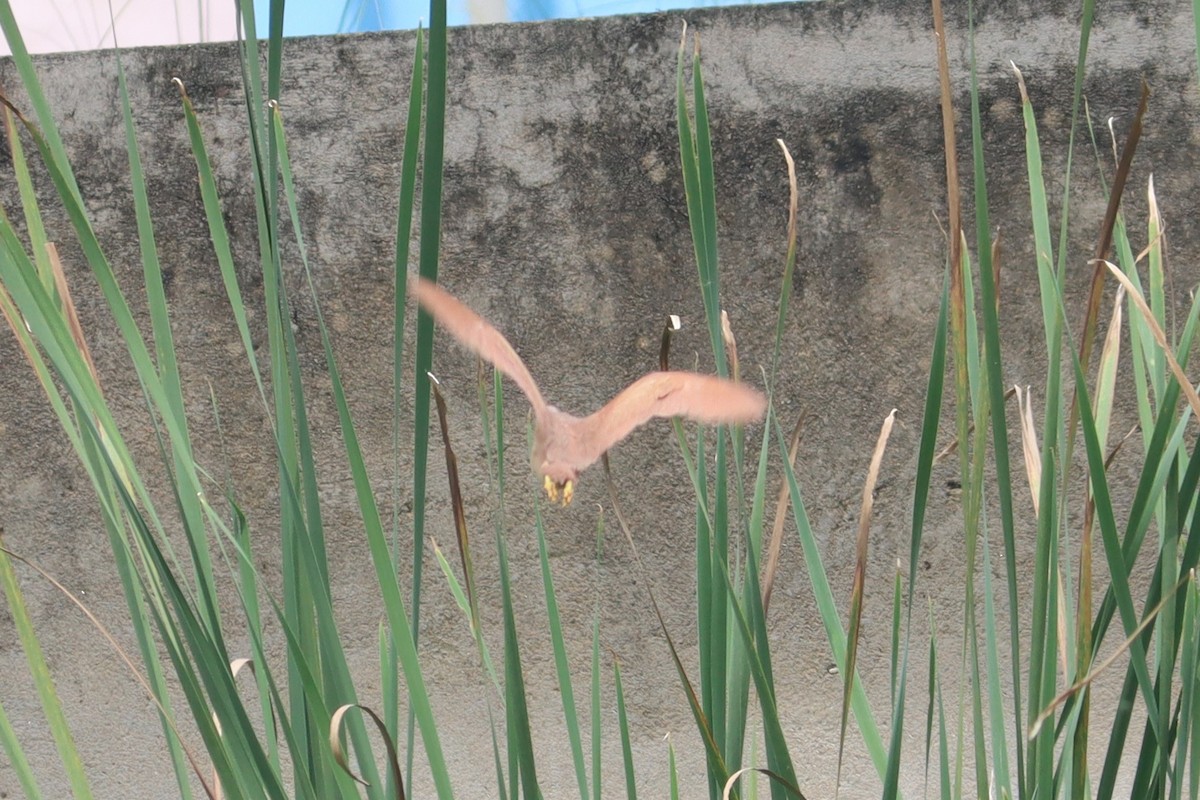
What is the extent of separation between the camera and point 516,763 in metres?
0.51

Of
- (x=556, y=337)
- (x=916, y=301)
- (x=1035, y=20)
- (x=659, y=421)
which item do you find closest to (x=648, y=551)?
(x=659, y=421)

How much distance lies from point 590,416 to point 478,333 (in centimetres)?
6

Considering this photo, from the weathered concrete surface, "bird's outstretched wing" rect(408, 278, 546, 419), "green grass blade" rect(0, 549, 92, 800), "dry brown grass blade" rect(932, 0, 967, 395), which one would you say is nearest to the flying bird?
"bird's outstretched wing" rect(408, 278, 546, 419)

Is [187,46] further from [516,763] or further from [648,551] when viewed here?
[516,763]

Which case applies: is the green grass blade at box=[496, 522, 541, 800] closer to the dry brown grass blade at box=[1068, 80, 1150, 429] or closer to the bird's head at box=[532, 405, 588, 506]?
the bird's head at box=[532, 405, 588, 506]

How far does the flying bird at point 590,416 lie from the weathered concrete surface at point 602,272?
1.11 m

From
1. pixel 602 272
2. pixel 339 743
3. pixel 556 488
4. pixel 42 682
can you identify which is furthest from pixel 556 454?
pixel 602 272

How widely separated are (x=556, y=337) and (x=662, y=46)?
1.43 ft

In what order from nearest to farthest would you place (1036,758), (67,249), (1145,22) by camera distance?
(1036,758)
(1145,22)
(67,249)

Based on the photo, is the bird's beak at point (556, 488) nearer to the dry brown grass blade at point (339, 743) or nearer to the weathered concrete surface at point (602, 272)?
the dry brown grass blade at point (339, 743)

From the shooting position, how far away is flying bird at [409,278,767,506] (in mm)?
379

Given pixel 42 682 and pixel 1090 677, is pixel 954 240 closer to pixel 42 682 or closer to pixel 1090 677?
pixel 1090 677

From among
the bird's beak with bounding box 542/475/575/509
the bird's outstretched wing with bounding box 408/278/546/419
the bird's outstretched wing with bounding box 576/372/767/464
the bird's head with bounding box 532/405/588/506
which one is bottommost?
the bird's beak with bounding box 542/475/575/509

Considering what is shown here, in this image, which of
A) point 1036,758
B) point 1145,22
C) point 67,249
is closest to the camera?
point 1036,758
